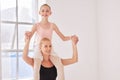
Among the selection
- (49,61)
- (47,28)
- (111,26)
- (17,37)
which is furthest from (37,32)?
(111,26)

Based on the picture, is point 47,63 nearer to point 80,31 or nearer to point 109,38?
A: point 80,31

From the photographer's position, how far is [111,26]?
69.8 inches

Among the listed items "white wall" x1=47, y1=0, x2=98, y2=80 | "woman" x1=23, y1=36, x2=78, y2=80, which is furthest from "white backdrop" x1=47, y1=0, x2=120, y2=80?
"woman" x1=23, y1=36, x2=78, y2=80

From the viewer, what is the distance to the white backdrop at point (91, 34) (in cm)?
168

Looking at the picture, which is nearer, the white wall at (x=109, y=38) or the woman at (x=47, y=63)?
the woman at (x=47, y=63)

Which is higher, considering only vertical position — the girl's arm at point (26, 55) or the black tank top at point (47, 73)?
the girl's arm at point (26, 55)

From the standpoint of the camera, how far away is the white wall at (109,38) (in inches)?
68.2

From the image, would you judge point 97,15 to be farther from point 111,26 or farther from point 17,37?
point 17,37

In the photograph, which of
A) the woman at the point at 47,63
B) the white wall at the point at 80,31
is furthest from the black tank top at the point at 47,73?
the white wall at the point at 80,31

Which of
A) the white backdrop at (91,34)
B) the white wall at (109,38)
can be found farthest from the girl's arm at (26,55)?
the white wall at (109,38)

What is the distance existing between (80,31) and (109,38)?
25 cm

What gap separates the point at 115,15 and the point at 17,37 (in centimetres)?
81

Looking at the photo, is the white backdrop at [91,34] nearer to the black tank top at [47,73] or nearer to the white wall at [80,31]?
the white wall at [80,31]

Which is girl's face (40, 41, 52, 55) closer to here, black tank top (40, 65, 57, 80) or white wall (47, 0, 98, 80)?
black tank top (40, 65, 57, 80)
